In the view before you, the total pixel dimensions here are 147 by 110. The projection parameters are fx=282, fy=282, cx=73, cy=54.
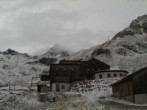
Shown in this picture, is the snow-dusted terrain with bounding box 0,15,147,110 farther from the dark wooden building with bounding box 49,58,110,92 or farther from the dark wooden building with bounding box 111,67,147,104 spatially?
the dark wooden building with bounding box 49,58,110,92

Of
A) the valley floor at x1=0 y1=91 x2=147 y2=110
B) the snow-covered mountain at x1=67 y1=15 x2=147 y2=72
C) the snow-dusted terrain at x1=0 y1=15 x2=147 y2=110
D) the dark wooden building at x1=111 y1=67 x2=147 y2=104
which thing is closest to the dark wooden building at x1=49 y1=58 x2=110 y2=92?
the snow-dusted terrain at x1=0 y1=15 x2=147 y2=110

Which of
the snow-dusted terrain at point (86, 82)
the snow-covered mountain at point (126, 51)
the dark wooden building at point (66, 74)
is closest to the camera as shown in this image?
the snow-dusted terrain at point (86, 82)

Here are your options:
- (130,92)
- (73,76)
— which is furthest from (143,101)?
(73,76)

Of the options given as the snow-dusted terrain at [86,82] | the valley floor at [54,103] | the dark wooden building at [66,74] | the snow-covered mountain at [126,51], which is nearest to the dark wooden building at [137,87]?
the snow-dusted terrain at [86,82]

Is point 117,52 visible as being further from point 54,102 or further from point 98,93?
point 54,102

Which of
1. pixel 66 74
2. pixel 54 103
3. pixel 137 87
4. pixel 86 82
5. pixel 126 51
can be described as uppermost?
pixel 126 51

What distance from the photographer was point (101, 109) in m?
42.6

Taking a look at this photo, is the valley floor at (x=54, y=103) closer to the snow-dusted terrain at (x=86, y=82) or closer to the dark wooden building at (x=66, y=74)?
the snow-dusted terrain at (x=86, y=82)

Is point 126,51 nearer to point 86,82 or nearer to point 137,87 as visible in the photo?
point 86,82

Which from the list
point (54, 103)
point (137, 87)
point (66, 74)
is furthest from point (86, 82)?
point (137, 87)

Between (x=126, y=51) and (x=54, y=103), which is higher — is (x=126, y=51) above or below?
above

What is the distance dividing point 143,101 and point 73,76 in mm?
38264

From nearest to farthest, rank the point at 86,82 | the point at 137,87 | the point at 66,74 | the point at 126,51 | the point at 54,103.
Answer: the point at 137,87 → the point at 54,103 → the point at 86,82 → the point at 66,74 → the point at 126,51

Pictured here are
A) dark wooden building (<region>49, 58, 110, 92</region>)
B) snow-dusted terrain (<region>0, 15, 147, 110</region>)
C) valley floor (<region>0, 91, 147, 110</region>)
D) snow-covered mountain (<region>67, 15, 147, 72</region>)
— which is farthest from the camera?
snow-covered mountain (<region>67, 15, 147, 72</region>)
